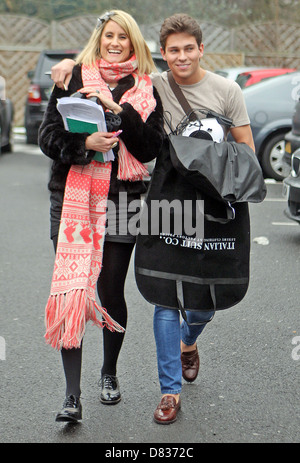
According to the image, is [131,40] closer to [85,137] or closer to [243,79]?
[85,137]

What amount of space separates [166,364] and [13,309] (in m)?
2.11

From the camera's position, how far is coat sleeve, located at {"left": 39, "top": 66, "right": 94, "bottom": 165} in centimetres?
354

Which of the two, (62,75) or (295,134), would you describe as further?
(295,134)

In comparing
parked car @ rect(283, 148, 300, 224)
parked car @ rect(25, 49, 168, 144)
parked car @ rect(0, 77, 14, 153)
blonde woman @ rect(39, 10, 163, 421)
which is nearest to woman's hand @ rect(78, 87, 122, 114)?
blonde woman @ rect(39, 10, 163, 421)

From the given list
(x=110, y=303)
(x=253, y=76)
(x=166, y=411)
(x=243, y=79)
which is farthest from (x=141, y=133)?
(x=243, y=79)

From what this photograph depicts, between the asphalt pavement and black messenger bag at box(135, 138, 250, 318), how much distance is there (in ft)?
1.89

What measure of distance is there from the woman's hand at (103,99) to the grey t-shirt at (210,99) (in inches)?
11.4

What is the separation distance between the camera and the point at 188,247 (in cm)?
361

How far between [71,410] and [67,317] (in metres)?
0.42

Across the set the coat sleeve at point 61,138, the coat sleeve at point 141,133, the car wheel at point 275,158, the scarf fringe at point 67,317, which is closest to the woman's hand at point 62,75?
the coat sleeve at point 61,138

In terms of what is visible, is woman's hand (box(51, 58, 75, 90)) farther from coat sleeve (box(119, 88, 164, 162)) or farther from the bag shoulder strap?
the bag shoulder strap

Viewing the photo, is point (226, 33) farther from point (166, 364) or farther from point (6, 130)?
point (166, 364)

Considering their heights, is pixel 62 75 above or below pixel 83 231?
above
